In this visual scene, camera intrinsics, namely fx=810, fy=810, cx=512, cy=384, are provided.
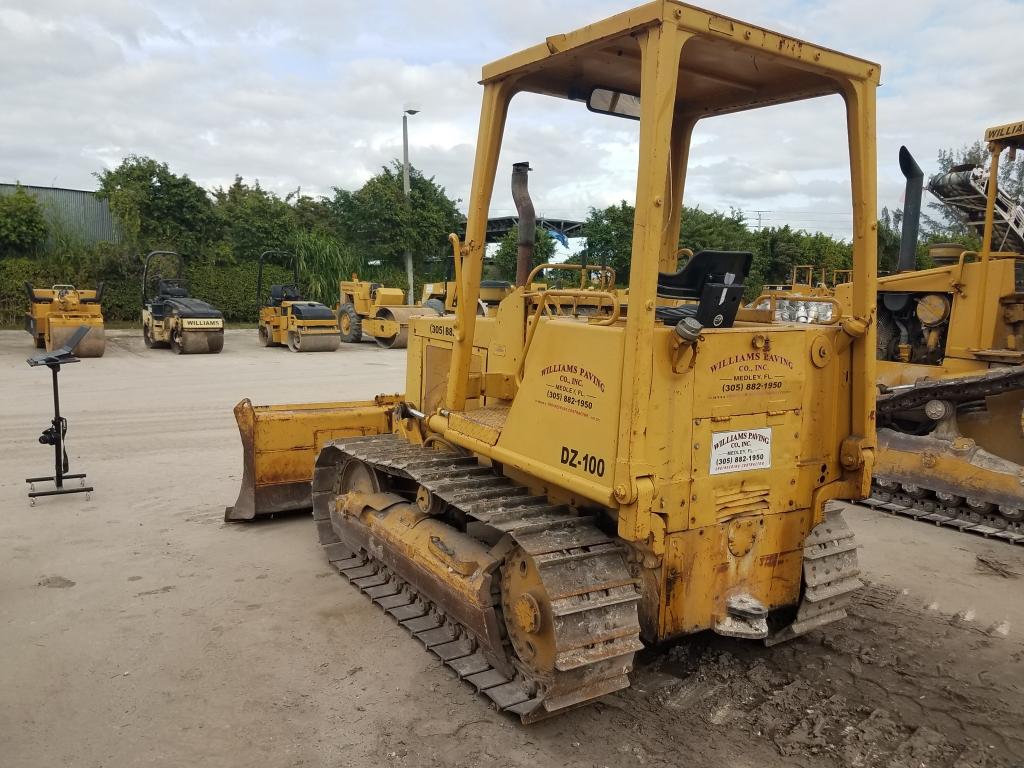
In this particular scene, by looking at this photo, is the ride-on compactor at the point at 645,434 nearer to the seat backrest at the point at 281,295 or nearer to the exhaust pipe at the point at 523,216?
the exhaust pipe at the point at 523,216

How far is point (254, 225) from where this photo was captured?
31078 millimetres

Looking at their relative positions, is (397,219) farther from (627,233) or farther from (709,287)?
(709,287)

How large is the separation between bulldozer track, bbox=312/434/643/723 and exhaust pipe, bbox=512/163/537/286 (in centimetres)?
117

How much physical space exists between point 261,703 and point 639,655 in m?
1.95

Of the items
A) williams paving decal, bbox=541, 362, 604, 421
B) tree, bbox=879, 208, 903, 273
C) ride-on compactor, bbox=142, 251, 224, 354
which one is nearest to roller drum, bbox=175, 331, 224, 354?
ride-on compactor, bbox=142, 251, 224, 354

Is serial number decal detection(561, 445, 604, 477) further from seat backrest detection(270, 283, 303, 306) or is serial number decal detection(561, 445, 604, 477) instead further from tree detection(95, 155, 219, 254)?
tree detection(95, 155, 219, 254)

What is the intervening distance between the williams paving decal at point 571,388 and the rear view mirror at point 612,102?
1.62 metres

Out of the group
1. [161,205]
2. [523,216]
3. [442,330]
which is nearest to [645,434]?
[523,216]

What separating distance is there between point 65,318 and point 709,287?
17.7 metres

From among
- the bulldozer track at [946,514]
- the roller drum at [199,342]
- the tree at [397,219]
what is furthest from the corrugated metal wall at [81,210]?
the bulldozer track at [946,514]

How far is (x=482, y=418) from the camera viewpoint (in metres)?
4.42

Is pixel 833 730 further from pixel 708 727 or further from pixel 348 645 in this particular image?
pixel 348 645

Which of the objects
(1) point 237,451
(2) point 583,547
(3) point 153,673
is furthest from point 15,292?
(2) point 583,547

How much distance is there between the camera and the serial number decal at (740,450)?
364 cm
